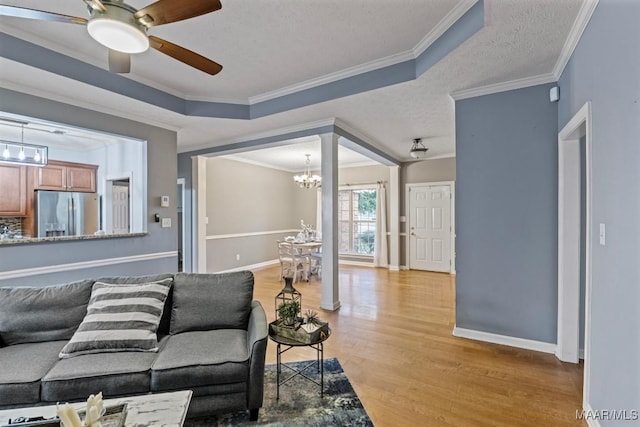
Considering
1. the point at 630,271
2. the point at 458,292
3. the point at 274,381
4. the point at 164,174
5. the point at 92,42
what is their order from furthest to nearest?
the point at 164,174 < the point at 458,292 < the point at 92,42 < the point at 274,381 < the point at 630,271

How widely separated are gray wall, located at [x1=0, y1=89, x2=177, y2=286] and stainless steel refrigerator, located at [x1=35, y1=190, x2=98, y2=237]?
2.35 metres

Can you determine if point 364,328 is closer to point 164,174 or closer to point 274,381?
point 274,381

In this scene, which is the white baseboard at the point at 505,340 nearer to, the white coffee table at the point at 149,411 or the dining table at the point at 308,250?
the white coffee table at the point at 149,411

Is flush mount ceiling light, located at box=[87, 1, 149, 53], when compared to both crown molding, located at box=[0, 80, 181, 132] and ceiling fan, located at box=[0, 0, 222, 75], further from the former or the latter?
crown molding, located at box=[0, 80, 181, 132]

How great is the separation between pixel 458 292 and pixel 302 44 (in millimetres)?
2881

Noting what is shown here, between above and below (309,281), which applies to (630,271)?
above

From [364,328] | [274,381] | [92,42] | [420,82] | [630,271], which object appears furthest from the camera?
[364,328]

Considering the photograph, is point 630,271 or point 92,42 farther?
point 92,42

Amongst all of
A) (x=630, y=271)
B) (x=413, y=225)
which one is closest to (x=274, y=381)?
(x=630, y=271)

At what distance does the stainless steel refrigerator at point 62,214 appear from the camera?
4.93 metres

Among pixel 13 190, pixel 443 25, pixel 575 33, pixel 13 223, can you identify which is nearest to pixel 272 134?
pixel 443 25

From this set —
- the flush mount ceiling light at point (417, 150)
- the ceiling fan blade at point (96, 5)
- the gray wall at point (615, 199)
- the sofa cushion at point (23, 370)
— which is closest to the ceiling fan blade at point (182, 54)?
the ceiling fan blade at point (96, 5)

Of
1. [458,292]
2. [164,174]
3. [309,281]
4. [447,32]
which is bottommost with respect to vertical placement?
[309,281]

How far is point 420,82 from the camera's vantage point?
281 centimetres
